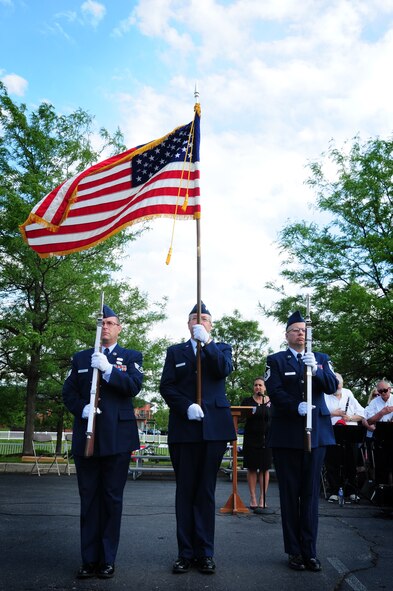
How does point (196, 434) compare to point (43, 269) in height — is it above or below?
below

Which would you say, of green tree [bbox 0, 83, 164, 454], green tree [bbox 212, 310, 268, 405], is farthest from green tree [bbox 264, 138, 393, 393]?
green tree [bbox 212, 310, 268, 405]

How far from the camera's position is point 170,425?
4.83 m

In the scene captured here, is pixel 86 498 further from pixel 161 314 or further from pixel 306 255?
pixel 306 255

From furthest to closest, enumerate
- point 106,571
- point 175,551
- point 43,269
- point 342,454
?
point 43,269, point 342,454, point 175,551, point 106,571

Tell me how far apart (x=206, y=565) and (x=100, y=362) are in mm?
1806

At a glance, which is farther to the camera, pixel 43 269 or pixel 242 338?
pixel 242 338

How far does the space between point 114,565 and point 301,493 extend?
166cm

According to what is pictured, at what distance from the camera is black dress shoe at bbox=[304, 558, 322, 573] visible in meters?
4.38

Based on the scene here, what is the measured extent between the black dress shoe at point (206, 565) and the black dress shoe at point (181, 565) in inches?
3.9

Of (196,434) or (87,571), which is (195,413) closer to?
(196,434)

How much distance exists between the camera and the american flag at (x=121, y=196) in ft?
19.4

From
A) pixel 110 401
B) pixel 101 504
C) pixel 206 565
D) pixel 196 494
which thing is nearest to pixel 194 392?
pixel 110 401

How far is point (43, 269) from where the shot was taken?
15.9m

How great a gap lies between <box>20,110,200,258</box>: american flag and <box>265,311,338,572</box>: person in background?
1.92 metres
